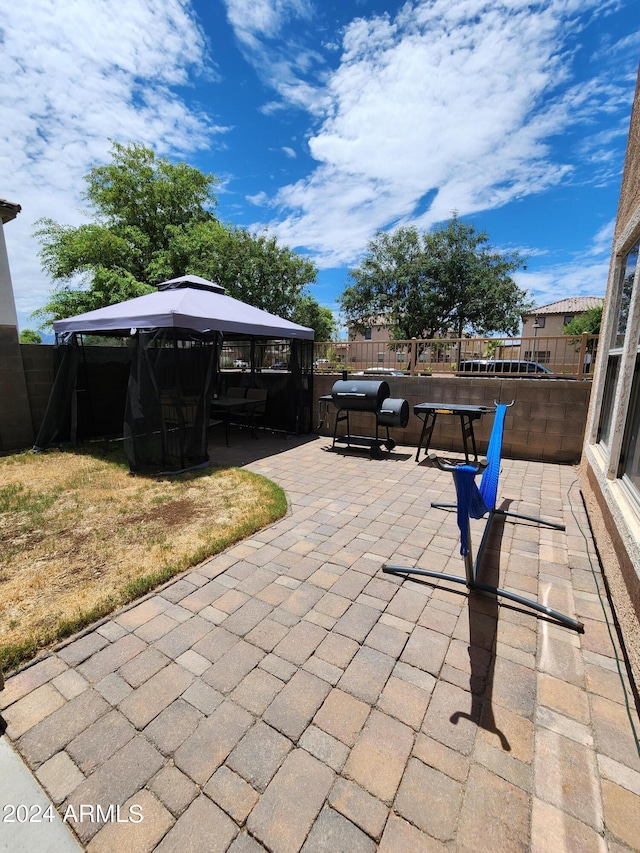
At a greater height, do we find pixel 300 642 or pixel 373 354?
pixel 373 354

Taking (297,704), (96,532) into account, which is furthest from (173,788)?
(96,532)

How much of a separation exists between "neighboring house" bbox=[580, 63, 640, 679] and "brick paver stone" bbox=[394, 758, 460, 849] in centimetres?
114

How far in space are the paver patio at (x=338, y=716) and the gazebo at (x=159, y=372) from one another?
281 cm

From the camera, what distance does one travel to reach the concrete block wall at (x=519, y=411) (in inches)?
210

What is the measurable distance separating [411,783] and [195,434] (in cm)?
455

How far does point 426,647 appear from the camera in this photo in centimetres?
196

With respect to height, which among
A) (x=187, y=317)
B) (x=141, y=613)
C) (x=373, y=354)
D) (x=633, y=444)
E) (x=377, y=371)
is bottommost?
(x=141, y=613)

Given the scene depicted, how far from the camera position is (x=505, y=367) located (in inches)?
238

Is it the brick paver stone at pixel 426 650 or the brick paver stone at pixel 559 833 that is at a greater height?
the brick paver stone at pixel 559 833

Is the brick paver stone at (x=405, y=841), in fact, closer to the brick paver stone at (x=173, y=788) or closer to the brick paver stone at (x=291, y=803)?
the brick paver stone at (x=291, y=803)

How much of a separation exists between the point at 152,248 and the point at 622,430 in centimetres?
2179

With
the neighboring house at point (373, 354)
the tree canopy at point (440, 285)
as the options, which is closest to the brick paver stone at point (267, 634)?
the neighboring house at point (373, 354)

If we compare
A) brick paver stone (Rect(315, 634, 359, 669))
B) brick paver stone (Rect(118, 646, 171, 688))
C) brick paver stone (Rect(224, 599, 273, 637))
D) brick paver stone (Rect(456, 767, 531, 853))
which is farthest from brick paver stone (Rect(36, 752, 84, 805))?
brick paver stone (Rect(456, 767, 531, 853))

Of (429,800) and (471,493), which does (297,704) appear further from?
(471,493)
